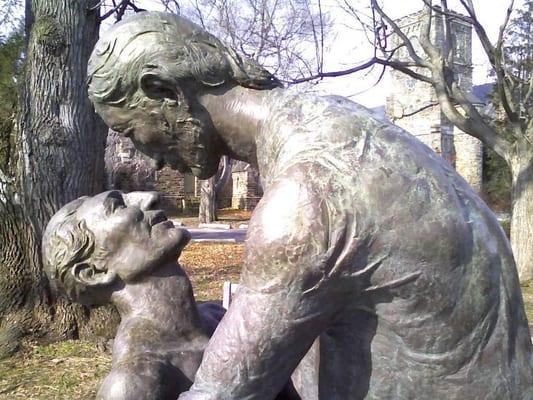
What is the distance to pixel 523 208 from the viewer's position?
10758 mm

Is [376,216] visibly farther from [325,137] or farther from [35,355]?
[35,355]

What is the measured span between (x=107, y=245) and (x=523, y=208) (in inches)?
410

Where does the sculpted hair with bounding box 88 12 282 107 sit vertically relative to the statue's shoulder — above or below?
above

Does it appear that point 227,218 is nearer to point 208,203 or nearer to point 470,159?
point 208,203

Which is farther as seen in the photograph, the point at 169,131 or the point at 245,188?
the point at 245,188

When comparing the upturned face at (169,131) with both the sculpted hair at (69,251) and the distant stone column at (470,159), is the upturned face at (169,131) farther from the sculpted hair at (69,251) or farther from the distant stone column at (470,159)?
the distant stone column at (470,159)

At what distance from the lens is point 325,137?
1268 mm

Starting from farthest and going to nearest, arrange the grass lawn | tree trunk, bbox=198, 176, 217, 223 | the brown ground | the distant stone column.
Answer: the distant stone column, the brown ground, tree trunk, bbox=198, 176, 217, 223, the grass lawn

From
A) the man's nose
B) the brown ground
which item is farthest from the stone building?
the man's nose

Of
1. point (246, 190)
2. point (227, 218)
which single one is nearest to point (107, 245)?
point (227, 218)

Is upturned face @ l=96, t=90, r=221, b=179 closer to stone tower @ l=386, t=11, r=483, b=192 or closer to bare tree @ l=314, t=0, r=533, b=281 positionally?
bare tree @ l=314, t=0, r=533, b=281

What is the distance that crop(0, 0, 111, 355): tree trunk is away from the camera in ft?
18.5

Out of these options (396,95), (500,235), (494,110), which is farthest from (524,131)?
(396,95)

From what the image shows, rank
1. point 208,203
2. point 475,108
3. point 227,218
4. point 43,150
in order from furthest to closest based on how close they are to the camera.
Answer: point 227,218 → point 208,203 → point 475,108 → point 43,150
